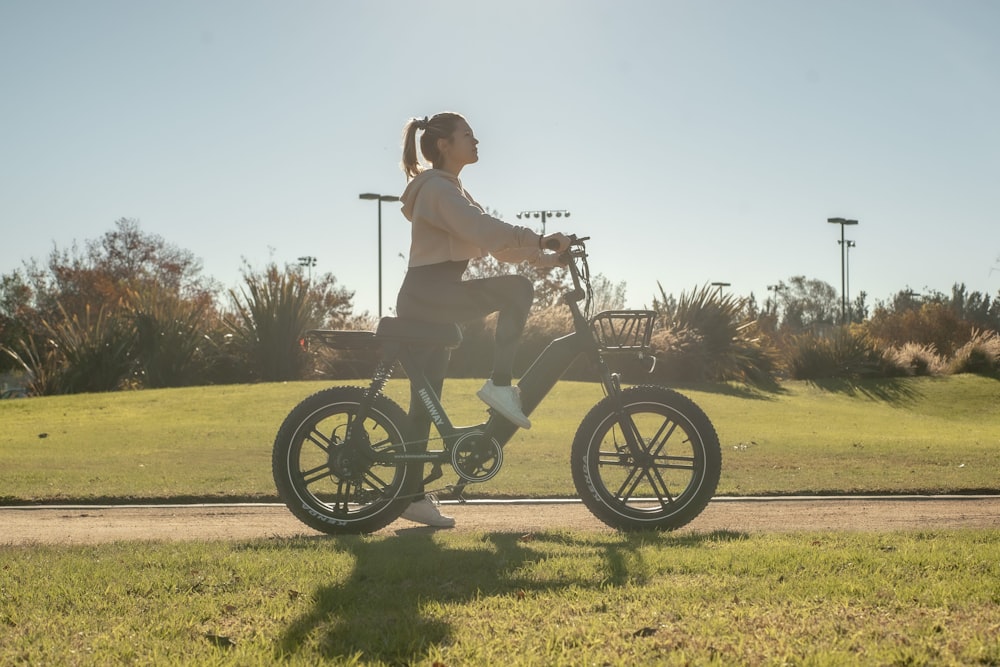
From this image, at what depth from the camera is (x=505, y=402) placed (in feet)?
17.5

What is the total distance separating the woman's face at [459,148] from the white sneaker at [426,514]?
1903 millimetres

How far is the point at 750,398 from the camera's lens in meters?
20.2

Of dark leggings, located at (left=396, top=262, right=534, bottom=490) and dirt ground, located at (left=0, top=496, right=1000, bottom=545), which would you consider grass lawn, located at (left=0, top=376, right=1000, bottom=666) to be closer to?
dirt ground, located at (left=0, top=496, right=1000, bottom=545)

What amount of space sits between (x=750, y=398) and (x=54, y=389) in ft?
47.5

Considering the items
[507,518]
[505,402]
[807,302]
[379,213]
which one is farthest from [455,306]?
[807,302]

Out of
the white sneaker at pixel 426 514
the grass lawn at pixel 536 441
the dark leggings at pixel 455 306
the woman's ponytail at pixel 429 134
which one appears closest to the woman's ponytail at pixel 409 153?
the woman's ponytail at pixel 429 134

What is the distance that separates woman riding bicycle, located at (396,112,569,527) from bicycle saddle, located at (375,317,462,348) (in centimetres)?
4

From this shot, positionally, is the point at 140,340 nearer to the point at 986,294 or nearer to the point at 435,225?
the point at 435,225

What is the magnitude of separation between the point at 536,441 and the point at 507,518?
604 centimetres

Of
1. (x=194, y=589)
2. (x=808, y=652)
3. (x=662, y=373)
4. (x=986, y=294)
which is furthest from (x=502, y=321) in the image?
(x=986, y=294)

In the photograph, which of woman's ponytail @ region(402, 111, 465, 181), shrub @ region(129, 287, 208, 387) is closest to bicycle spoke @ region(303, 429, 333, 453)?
woman's ponytail @ region(402, 111, 465, 181)

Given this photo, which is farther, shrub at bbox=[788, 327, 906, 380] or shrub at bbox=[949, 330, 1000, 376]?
shrub at bbox=[949, 330, 1000, 376]

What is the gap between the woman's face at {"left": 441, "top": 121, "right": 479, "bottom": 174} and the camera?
224 inches

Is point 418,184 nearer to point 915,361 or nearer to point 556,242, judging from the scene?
point 556,242
